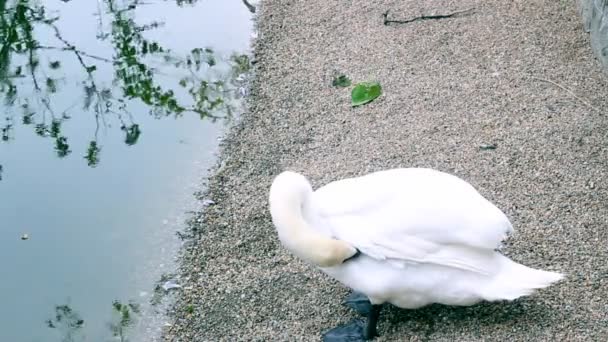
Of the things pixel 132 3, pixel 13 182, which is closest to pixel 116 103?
pixel 13 182

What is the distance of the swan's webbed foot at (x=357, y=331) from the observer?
3.04m

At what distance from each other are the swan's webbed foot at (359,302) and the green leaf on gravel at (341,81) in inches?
74.6

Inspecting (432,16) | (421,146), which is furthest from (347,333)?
(432,16)

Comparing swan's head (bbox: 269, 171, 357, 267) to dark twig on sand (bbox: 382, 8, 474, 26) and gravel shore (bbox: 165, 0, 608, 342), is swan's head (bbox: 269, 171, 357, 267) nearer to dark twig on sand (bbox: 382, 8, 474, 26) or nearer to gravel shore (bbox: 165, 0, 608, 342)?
gravel shore (bbox: 165, 0, 608, 342)

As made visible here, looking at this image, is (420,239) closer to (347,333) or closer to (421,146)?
(347,333)

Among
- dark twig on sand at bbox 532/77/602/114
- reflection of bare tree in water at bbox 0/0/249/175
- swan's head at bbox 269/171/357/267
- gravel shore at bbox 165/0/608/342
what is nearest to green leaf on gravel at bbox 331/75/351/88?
gravel shore at bbox 165/0/608/342

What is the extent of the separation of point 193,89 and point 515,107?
7.04 ft

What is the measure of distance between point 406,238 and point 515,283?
1.35 feet

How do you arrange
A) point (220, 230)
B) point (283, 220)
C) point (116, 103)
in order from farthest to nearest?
point (116, 103)
point (220, 230)
point (283, 220)

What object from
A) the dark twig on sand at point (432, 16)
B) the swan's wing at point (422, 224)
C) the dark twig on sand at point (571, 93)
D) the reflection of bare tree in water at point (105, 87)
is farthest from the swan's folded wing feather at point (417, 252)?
the dark twig on sand at point (432, 16)

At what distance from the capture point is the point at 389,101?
4664 millimetres

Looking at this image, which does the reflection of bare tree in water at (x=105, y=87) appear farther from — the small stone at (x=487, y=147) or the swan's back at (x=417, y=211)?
the swan's back at (x=417, y=211)

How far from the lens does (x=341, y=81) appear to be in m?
4.98

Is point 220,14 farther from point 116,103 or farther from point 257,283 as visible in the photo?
point 257,283
